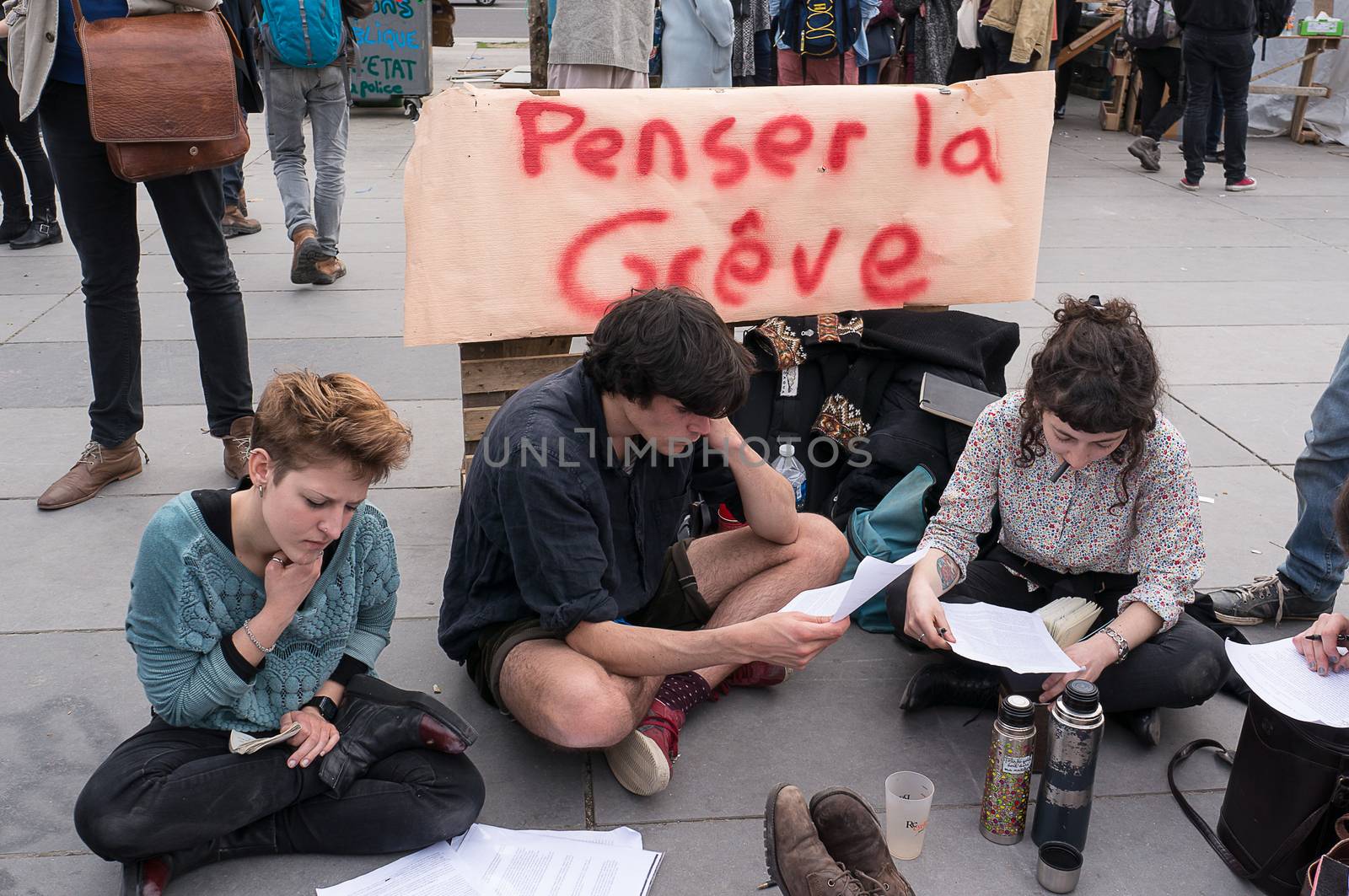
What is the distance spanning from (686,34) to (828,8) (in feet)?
4.41

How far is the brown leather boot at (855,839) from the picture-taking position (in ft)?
7.34

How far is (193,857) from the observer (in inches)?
95.6

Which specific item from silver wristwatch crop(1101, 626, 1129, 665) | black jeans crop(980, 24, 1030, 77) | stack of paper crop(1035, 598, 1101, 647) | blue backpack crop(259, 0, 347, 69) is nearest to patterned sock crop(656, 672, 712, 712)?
stack of paper crop(1035, 598, 1101, 647)

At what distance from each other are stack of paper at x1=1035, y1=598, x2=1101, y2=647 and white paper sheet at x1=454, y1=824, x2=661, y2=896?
110 centimetres

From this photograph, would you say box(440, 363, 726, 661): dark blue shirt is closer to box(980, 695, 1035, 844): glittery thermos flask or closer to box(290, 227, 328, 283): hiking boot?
box(980, 695, 1035, 844): glittery thermos flask

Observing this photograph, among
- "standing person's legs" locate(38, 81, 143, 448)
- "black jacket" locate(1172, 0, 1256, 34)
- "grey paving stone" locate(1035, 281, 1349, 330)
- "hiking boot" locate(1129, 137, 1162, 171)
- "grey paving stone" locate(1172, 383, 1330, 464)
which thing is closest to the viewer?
"standing person's legs" locate(38, 81, 143, 448)

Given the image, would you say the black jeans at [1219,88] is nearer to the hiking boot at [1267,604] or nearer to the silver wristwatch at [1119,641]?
the hiking boot at [1267,604]

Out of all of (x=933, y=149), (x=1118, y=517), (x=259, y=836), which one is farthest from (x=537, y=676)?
(x=933, y=149)

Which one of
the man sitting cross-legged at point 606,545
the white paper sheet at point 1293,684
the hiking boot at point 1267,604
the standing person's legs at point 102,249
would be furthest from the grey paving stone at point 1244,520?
the standing person's legs at point 102,249

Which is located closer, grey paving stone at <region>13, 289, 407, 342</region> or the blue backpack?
grey paving stone at <region>13, 289, 407, 342</region>

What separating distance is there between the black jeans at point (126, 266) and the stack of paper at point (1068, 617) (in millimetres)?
2703

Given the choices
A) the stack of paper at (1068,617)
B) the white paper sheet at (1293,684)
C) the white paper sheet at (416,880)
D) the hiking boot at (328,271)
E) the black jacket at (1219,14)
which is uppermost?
the black jacket at (1219,14)

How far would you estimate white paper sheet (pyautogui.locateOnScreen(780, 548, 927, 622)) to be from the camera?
2.43 m

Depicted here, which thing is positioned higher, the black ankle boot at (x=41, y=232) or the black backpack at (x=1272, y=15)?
the black backpack at (x=1272, y=15)
